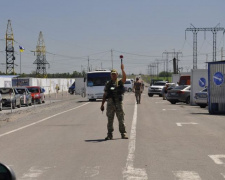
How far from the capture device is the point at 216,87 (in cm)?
2728

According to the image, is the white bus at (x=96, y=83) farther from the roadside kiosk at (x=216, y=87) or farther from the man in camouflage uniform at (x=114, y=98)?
the man in camouflage uniform at (x=114, y=98)

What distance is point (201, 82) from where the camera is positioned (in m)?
37.4

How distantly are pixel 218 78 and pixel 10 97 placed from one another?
15774mm

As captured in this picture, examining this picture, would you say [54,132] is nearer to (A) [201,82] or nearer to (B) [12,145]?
(B) [12,145]

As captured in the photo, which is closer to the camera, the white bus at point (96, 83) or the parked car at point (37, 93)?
the parked car at point (37, 93)

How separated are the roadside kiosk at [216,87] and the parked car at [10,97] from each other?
14.6 metres

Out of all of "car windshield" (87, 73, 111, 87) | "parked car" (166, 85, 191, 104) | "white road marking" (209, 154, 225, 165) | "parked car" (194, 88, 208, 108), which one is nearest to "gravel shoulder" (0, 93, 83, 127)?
"parked car" (166, 85, 191, 104)

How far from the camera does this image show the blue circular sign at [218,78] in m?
26.9

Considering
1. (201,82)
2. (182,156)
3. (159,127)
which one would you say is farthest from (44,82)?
(182,156)

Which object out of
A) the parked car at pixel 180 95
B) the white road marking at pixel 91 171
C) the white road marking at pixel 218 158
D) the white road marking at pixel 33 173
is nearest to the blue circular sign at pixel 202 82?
the parked car at pixel 180 95

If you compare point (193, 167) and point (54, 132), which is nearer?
point (193, 167)

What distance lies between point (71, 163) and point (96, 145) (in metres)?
2.92

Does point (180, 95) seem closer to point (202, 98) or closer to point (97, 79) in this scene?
point (202, 98)

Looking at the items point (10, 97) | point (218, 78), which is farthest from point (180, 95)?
point (10, 97)
